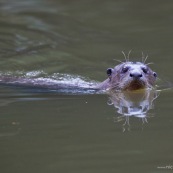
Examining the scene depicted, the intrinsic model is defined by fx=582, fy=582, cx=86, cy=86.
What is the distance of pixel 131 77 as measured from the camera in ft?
20.9

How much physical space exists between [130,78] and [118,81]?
1.10 ft

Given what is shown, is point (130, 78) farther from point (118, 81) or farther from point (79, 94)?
point (79, 94)

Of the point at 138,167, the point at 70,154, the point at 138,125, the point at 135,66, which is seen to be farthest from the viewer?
the point at 135,66

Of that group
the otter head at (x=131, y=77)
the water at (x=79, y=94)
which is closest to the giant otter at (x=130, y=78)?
the otter head at (x=131, y=77)

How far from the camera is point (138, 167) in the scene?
11.5ft

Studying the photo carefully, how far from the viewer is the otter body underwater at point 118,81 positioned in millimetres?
6402

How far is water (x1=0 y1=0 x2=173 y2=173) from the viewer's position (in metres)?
3.75

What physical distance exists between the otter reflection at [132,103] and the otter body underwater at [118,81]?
0.36ft

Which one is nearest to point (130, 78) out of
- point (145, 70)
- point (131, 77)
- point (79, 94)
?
point (131, 77)

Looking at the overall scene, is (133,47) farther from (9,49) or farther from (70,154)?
(70,154)

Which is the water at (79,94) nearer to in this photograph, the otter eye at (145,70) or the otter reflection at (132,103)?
the otter reflection at (132,103)

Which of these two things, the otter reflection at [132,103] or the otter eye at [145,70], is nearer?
the otter reflection at [132,103]

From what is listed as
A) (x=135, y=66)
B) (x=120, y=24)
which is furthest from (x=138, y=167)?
(x=120, y=24)

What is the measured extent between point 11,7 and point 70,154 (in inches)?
330
